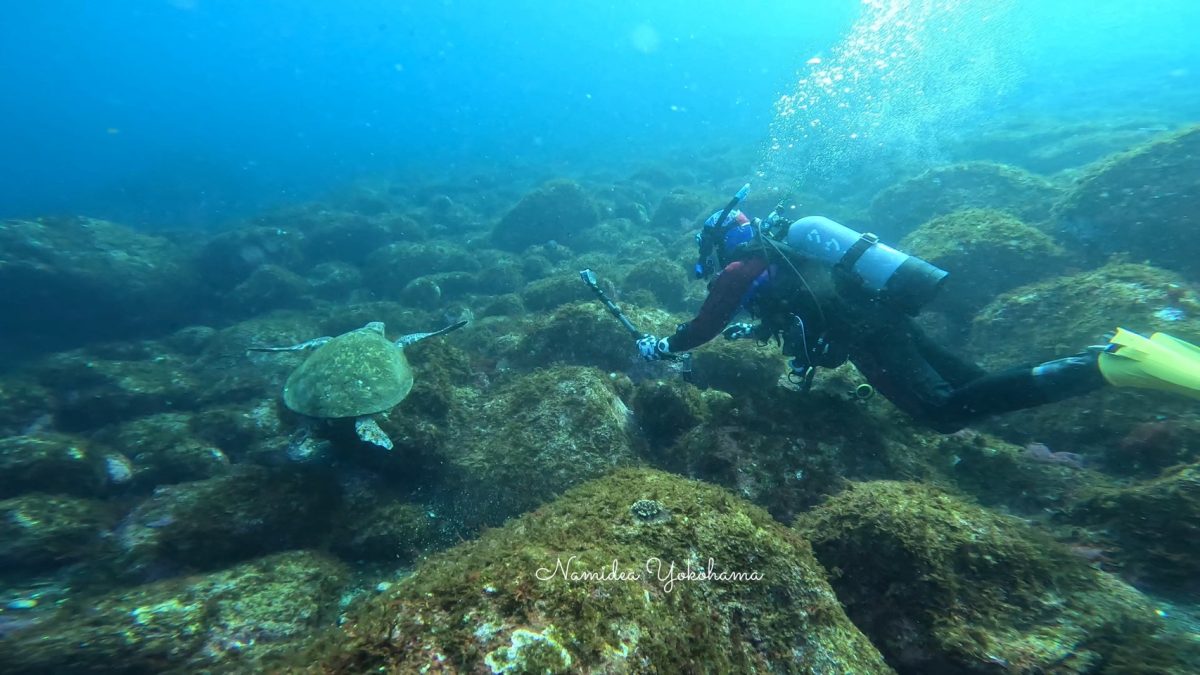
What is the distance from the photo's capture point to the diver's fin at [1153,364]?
404 centimetres

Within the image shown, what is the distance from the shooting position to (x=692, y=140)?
170ft

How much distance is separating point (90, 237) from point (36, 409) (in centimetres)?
876

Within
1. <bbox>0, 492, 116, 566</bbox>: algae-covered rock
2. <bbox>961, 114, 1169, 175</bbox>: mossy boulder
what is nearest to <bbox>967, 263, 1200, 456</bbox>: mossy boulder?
<bbox>0, 492, 116, 566</bbox>: algae-covered rock

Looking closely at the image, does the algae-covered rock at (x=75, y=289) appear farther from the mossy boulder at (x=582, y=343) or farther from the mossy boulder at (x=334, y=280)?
the mossy boulder at (x=582, y=343)

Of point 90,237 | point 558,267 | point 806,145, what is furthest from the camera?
point 806,145

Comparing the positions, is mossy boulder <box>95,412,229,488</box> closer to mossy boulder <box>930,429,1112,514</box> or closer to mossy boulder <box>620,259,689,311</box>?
mossy boulder <box>620,259,689,311</box>

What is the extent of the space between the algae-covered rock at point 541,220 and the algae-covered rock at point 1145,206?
14.7m

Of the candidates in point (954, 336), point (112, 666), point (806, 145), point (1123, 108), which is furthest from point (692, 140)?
point (112, 666)

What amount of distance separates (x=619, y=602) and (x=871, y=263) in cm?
472

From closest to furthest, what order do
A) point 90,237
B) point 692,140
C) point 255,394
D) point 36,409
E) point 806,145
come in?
1. point 36,409
2. point 255,394
3. point 90,237
4. point 806,145
5. point 692,140

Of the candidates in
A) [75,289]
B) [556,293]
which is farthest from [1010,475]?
[75,289]

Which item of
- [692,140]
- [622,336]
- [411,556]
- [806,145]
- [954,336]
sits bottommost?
[954,336]

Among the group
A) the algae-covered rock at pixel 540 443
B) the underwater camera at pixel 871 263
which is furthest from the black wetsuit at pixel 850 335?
the algae-covered rock at pixel 540 443

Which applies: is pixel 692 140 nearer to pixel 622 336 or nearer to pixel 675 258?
pixel 675 258
